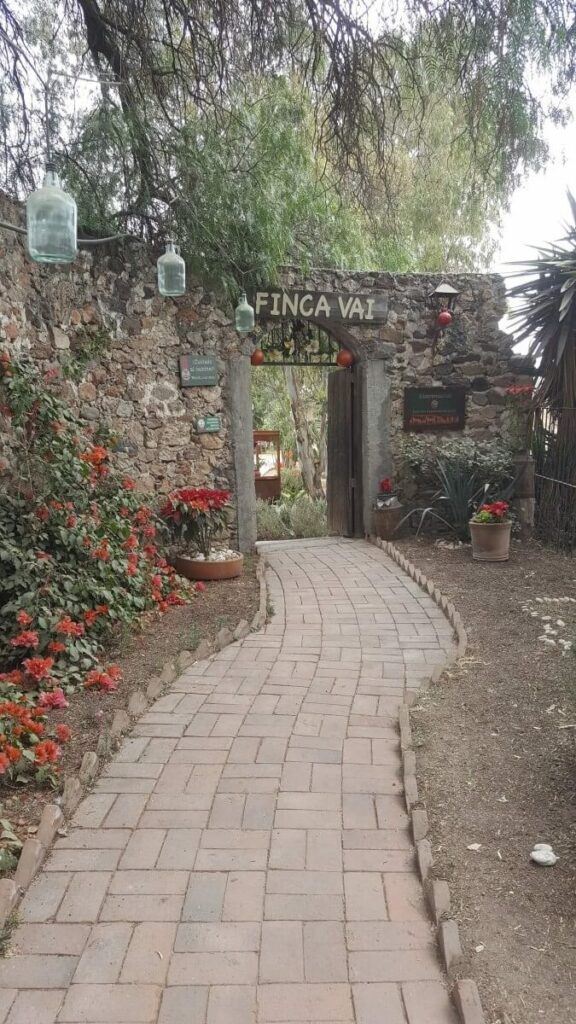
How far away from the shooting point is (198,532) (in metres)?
5.82

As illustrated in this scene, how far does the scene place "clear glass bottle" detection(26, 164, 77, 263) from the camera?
8.83 ft

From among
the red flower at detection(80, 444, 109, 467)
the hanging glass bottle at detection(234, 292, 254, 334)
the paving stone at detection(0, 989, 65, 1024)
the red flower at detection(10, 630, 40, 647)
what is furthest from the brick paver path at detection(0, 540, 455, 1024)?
the hanging glass bottle at detection(234, 292, 254, 334)

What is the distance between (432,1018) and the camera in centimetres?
165

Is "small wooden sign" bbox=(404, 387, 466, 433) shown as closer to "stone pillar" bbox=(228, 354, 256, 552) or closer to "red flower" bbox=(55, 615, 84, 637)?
"stone pillar" bbox=(228, 354, 256, 552)

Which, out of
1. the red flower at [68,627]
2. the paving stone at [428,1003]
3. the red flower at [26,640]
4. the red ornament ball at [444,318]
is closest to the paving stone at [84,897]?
the paving stone at [428,1003]

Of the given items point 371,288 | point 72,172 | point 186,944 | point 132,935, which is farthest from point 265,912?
point 371,288

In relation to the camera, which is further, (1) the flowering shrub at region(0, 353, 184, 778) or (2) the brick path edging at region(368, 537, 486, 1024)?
(1) the flowering shrub at region(0, 353, 184, 778)

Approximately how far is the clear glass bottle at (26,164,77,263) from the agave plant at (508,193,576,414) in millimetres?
4747

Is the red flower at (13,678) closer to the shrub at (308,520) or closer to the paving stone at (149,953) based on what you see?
the paving stone at (149,953)

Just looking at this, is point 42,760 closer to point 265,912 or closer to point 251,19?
point 265,912

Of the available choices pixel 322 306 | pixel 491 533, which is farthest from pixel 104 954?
pixel 322 306

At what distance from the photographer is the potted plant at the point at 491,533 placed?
6.17 metres

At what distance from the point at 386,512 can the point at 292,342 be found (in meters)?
1.92

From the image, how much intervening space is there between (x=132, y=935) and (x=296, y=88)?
16.6 feet
